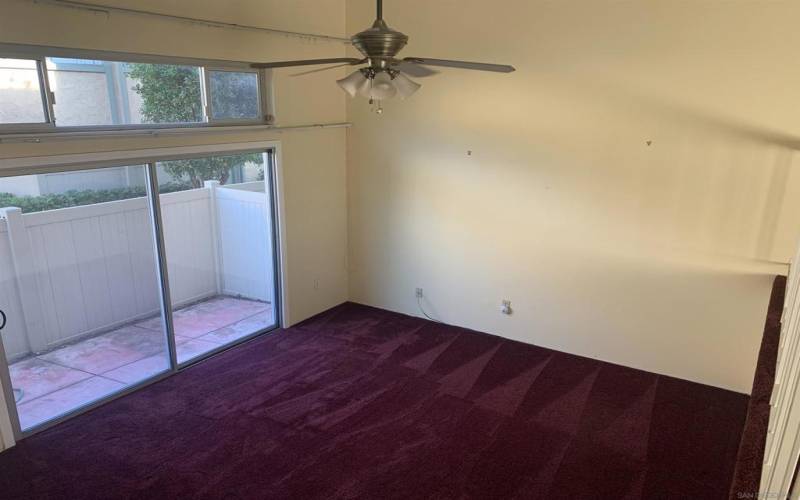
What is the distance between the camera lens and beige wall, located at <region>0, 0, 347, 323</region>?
3398 millimetres

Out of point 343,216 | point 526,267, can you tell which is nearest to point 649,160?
point 526,267

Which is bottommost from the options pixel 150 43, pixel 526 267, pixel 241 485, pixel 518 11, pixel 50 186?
pixel 241 485

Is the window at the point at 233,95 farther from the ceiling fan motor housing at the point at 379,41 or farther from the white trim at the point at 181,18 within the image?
the ceiling fan motor housing at the point at 379,41

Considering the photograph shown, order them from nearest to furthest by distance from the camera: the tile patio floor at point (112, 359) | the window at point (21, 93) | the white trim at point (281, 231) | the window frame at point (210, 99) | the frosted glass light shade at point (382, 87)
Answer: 1. the frosted glass light shade at point (382, 87)
2. the window at point (21, 93)
3. the tile patio floor at point (112, 359)
4. the window frame at point (210, 99)
5. the white trim at point (281, 231)

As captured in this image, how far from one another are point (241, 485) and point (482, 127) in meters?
3.73

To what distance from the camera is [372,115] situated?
5.68 meters

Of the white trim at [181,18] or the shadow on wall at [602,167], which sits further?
the shadow on wall at [602,167]

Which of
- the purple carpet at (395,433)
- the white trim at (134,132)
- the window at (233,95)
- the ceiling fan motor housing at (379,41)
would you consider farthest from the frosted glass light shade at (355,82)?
the purple carpet at (395,433)

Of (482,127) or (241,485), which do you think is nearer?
(241,485)

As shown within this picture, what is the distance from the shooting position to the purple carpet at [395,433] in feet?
10.8

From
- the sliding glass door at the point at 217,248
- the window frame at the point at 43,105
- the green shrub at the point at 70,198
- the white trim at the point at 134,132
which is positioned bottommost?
the sliding glass door at the point at 217,248

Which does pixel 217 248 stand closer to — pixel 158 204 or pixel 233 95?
pixel 158 204

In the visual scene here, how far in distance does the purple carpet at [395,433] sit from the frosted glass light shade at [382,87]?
7.86 feet

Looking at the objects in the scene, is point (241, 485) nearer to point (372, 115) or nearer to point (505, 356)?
point (505, 356)
